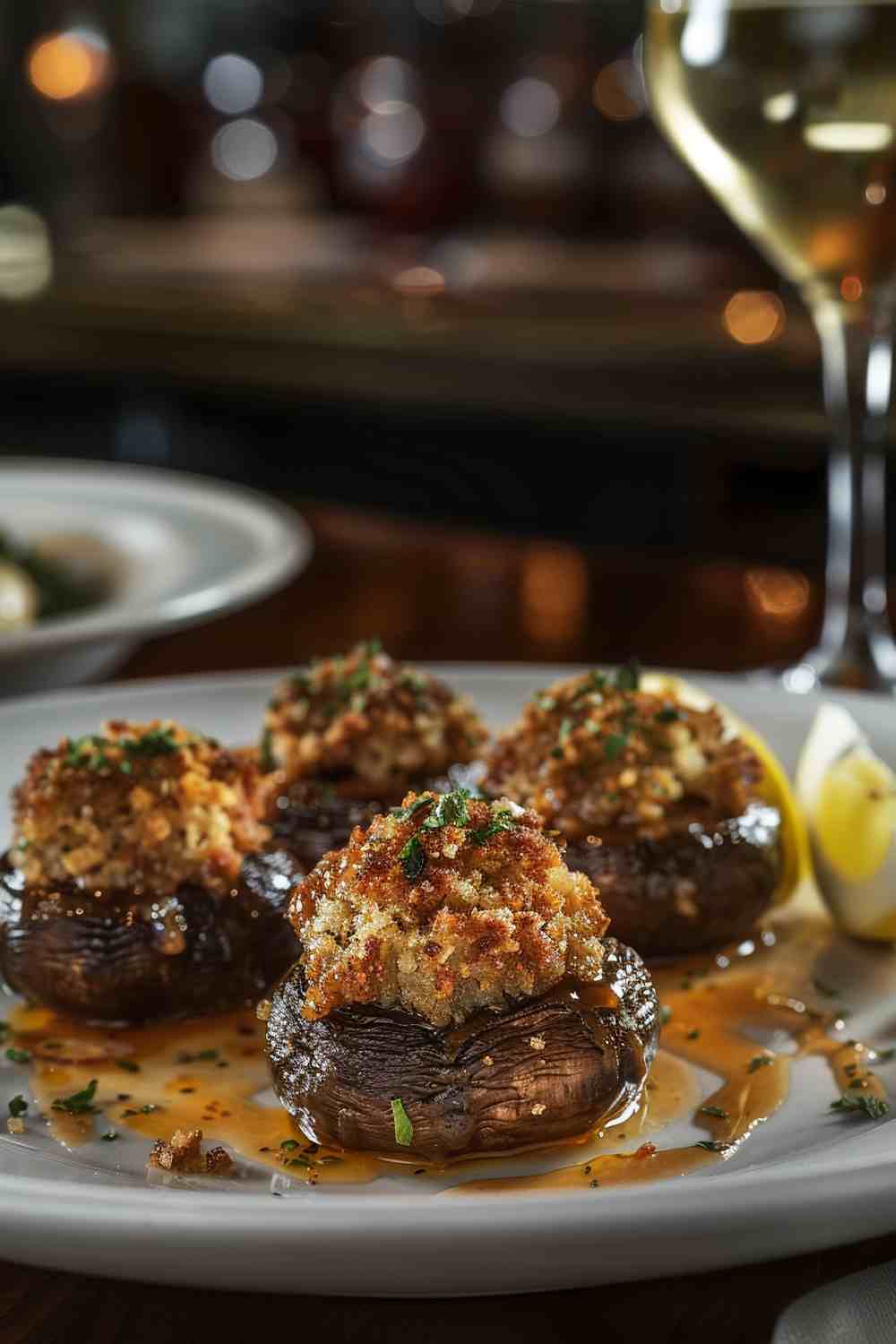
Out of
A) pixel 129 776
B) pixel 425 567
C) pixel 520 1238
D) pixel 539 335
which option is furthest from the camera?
pixel 539 335

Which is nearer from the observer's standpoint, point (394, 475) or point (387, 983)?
point (387, 983)

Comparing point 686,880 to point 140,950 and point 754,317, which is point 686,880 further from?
point 754,317

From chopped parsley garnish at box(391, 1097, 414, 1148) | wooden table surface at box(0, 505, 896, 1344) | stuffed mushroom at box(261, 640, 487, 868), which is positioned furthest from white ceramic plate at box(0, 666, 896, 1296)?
stuffed mushroom at box(261, 640, 487, 868)

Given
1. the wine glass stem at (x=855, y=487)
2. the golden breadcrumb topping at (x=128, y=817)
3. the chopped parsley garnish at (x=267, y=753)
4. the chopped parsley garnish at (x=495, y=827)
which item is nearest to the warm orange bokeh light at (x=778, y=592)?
the wine glass stem at (x=855, y=487)

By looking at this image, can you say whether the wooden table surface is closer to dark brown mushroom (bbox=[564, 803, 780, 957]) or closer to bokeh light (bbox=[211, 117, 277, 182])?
dark brown mushroom (bbox=[564, 803, 780, 957])

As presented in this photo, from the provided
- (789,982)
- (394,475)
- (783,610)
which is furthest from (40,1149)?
(394,475)

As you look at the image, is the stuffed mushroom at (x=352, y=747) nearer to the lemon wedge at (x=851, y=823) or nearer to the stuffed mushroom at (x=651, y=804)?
the stuffed mushroom at (x=651, y=804)

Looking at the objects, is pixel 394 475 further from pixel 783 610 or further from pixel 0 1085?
pixel 0 1085
